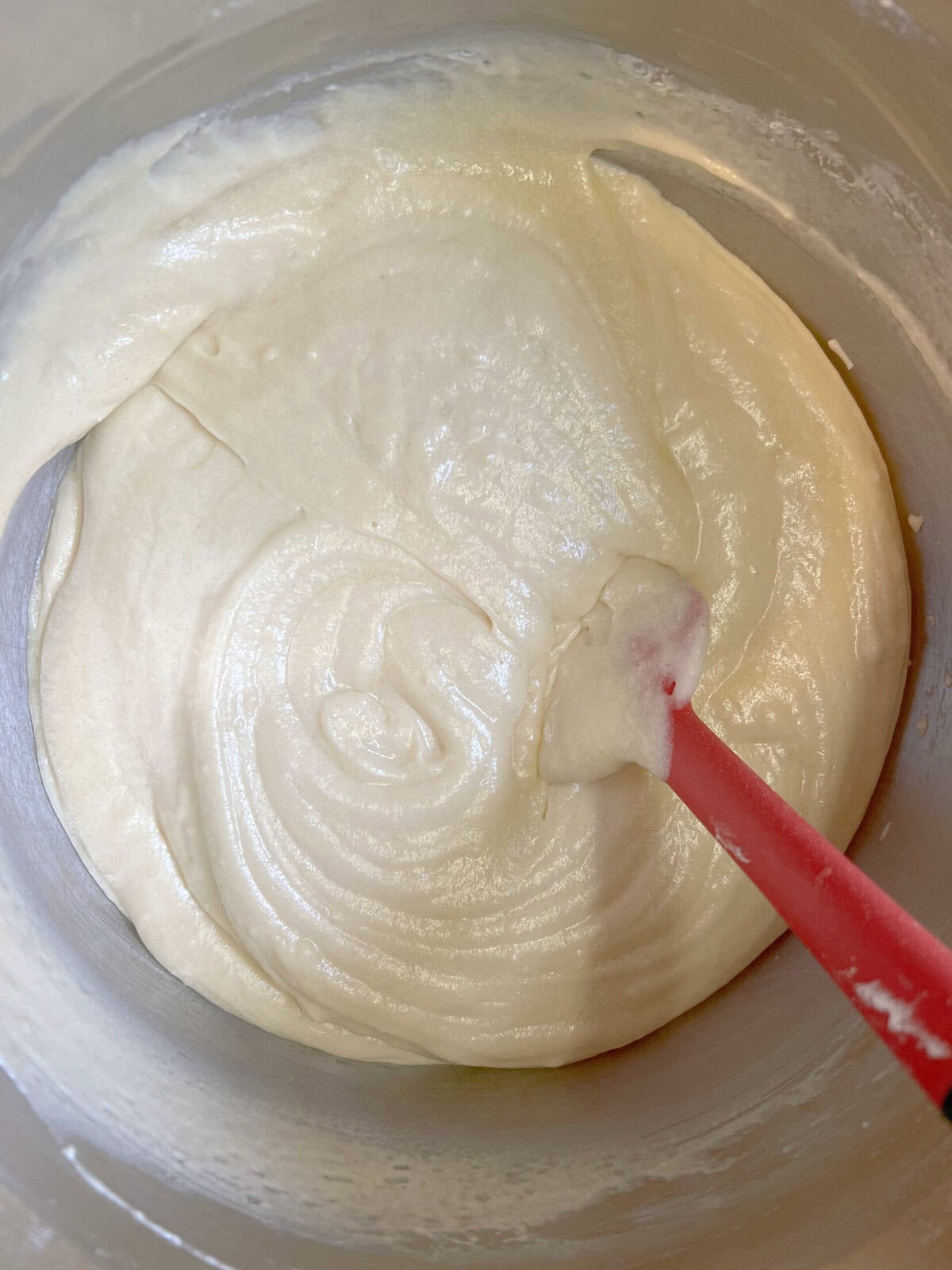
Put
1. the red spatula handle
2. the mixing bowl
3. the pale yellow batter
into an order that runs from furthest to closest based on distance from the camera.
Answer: the pale yellow batter < the mixing bowl < the red spatula handle

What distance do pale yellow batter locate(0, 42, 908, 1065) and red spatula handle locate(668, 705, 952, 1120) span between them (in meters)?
0.35

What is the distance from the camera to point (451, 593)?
161cm

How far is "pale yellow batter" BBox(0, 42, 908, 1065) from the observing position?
4.97ft

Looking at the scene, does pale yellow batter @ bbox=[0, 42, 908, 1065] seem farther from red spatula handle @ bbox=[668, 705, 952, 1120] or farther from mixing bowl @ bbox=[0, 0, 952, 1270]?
red spatula handle @ bbox=[668, 705, 952, 1120]

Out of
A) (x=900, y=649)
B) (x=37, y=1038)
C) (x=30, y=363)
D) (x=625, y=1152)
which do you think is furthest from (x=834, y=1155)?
(x=30, y=363)

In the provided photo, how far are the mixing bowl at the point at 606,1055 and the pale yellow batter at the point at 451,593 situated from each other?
69 mm

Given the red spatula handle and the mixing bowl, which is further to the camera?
the mixing bowl

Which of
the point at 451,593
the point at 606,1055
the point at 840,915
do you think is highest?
the point at 451,593

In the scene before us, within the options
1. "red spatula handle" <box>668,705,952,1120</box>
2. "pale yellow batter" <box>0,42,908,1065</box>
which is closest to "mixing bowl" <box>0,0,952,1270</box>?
"pale yellow batter" <box>0,42,908,1065</box>

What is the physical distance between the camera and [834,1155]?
134 cm

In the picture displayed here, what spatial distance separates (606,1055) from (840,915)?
2.70 ft

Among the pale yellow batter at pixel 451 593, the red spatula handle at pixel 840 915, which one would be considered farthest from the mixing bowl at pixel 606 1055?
the red spatula handle at pixel 840 915

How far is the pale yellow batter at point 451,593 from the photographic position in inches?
59.6

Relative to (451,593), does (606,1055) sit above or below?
below
